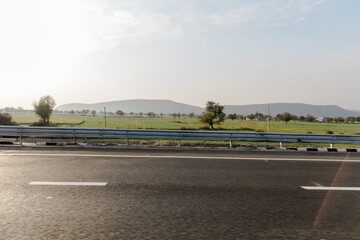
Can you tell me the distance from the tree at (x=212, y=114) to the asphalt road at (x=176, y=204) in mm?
54614

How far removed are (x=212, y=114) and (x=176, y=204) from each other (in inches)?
2331

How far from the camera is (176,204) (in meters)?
4.33

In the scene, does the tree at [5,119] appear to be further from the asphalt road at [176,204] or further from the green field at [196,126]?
the asphalt road at [176,204]

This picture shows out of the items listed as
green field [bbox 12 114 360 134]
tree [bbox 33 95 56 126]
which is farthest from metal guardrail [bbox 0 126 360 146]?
tree [bbox 33 95 56 126]

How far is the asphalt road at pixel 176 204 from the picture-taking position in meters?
3.33

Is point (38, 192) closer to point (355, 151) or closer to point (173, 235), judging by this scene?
point (173, 235)

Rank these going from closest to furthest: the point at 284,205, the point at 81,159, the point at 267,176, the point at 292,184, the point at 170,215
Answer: the point at 170,215 → the point at 284,205 → the point at 292,184 → the point at 267,176 → the point at 81,159

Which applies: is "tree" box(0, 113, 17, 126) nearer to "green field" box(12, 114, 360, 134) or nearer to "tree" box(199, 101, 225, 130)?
"green field" box(12, 114, 360, 134)

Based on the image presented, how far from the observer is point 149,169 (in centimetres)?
724

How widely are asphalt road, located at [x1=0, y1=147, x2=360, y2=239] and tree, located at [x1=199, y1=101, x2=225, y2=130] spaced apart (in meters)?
54.6

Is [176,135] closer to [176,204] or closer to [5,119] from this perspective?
[176,204]

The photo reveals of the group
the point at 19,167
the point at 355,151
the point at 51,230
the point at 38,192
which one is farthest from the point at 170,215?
the point at 355,151

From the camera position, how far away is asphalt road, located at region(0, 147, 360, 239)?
333 centimetres

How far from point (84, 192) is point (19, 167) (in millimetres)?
3348
